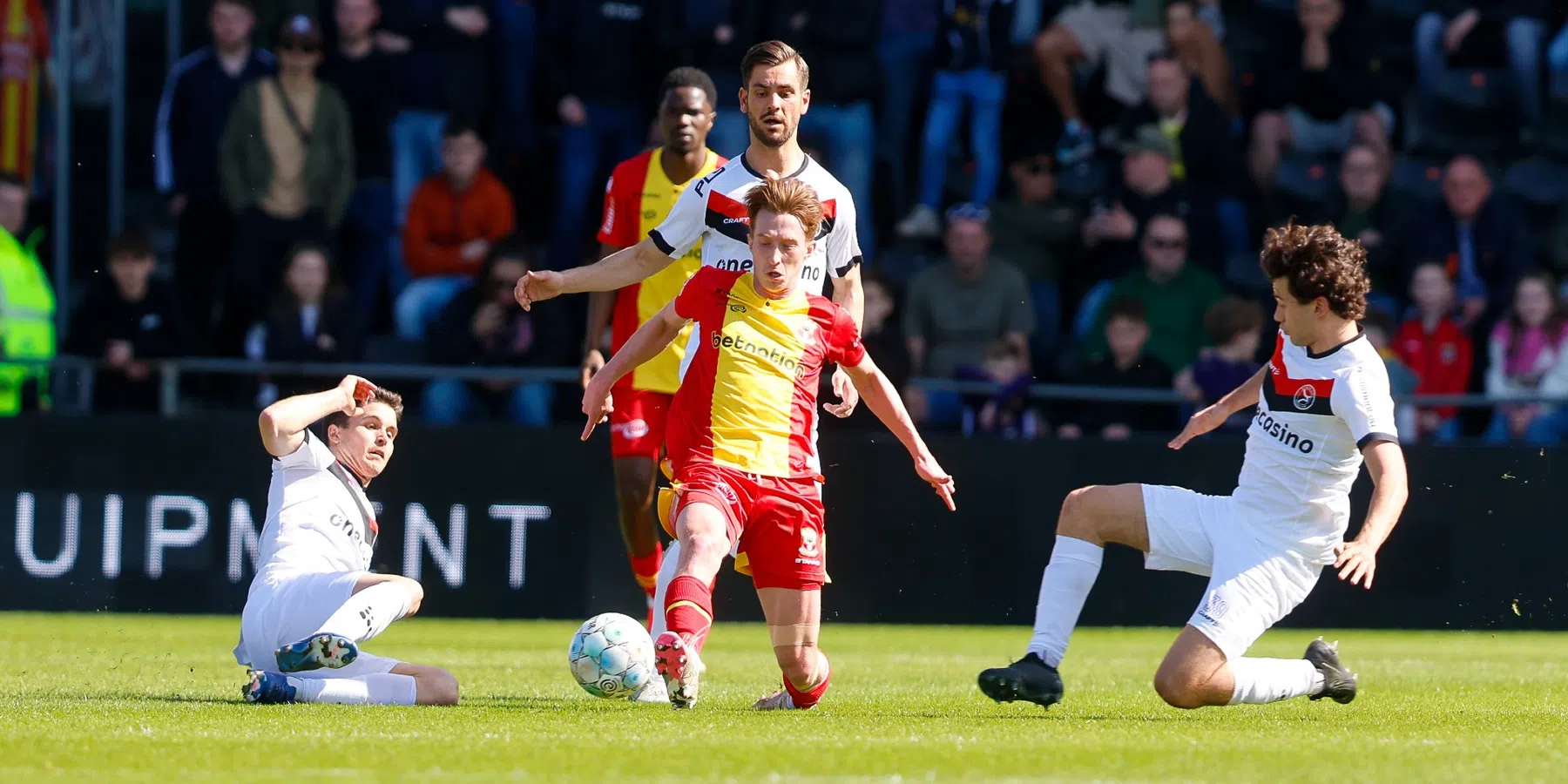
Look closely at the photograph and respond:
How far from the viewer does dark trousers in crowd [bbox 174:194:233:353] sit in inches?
→ 561

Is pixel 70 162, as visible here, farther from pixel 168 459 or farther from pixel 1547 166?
pixel 1547 166

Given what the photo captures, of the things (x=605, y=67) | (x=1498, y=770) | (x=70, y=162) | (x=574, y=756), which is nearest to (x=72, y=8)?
(x=70, y=162)

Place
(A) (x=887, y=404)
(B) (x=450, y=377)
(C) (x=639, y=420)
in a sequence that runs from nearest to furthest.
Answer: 1. (A) (x=887, y=404)
2. (C) (x=639, y=420)
3. (B) (x=450, y=377)

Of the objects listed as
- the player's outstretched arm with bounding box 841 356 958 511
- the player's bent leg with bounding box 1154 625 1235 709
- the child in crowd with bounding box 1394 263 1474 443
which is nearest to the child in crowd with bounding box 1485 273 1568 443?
the child in crowd with bounding box 1394 263 1474 443

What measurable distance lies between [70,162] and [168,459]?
13.2 feet

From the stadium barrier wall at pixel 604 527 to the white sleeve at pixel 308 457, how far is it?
462cm

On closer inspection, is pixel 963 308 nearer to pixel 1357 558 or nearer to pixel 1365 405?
pixel 1365 405

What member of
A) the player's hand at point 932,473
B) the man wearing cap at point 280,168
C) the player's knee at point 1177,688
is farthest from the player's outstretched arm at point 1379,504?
the man wearing cap at point 280,168

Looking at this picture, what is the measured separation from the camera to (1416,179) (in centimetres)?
1452

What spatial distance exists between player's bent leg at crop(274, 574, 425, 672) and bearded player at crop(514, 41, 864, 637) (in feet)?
3.14

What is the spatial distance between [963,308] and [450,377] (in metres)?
3.30

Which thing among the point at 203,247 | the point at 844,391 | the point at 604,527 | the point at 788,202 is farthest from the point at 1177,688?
the point at 203,247

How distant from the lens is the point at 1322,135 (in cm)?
A: 1466

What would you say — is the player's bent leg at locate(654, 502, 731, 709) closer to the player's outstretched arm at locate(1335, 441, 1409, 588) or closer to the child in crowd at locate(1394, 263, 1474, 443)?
the player's outstretched arm at locate(1335, 441, 1409, 588)
